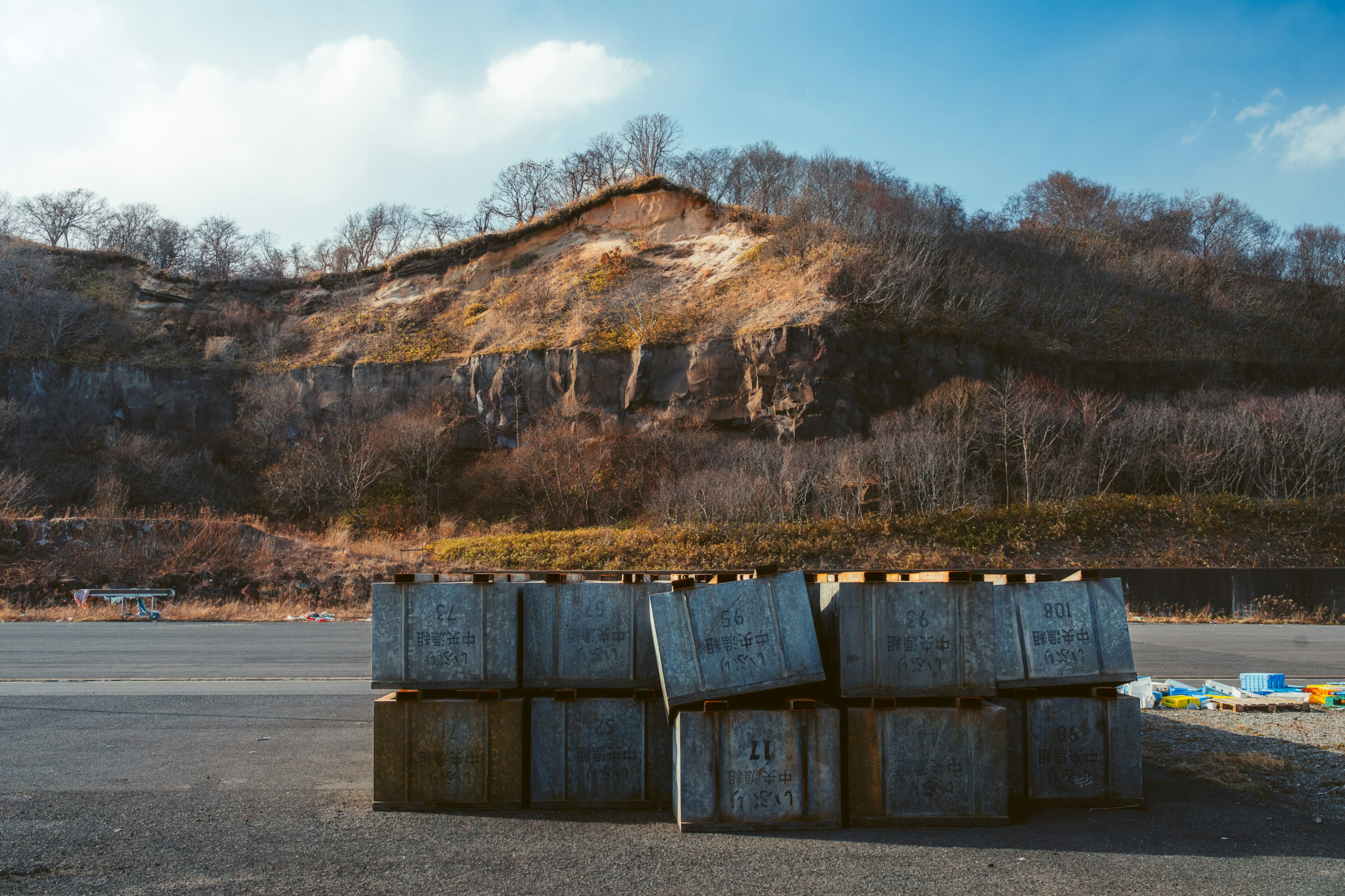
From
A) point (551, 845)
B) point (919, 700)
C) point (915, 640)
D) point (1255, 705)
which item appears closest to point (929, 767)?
point (919, 700)

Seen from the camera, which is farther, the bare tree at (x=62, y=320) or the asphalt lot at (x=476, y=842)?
the bare tree at (x=62, y=320)

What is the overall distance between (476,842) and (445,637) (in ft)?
4.76

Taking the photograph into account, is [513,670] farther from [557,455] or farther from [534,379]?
[534,379]

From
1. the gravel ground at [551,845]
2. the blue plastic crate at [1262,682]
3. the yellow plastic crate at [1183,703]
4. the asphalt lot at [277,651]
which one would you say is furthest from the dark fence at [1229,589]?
the gravel ground at [551,845]

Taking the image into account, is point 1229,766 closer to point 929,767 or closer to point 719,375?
point 929,767

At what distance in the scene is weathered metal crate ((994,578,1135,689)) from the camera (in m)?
5.71

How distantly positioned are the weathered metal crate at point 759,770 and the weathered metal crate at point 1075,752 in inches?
57.8

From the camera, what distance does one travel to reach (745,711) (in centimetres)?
530

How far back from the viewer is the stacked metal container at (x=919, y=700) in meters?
5.32

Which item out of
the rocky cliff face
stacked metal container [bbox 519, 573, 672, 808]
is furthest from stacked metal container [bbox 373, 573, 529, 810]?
the rocky cliff face

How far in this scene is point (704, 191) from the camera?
48969 mm

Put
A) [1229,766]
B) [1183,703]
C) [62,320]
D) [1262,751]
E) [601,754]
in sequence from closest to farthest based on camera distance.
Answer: [601,754] < [1229,766] < [1262,751] < [1183,703] < [62,320]

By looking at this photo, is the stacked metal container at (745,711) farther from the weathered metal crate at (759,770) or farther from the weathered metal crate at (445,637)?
the weathered metal crate at (445,637)

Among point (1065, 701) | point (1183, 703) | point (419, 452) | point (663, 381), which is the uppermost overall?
point (663, 381)
